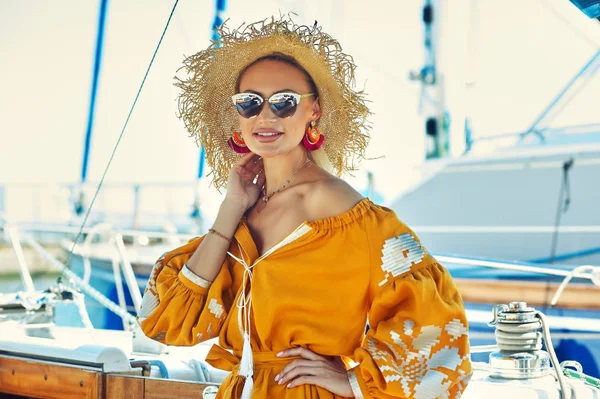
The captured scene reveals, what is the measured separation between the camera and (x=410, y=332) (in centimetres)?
122

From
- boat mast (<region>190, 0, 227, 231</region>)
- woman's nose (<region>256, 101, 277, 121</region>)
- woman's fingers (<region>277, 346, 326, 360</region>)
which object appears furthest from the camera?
boat mast (<region>190, 0, 227, 231</region>)

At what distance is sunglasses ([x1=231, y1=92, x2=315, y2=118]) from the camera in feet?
4.64

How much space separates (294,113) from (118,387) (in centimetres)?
92

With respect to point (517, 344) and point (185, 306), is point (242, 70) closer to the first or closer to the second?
point (185, 306)

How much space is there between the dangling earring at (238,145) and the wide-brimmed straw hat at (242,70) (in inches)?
2.6

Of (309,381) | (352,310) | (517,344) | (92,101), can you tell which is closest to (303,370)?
(309,381)

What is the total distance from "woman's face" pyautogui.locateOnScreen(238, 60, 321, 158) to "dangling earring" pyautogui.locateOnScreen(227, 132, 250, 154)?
0.12 m

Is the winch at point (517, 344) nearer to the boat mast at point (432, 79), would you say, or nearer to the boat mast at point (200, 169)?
the boat mast at point (200, 169)

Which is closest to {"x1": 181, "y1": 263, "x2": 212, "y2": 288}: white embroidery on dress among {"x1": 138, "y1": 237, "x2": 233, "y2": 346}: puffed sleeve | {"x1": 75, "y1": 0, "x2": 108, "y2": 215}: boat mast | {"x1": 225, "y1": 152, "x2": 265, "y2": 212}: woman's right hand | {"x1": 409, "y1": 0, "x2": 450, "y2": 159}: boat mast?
{"x1": 138, "y1": 237, "x2": 233, "y2": 346}: puffed sleeve

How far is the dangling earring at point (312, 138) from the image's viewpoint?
148 cm

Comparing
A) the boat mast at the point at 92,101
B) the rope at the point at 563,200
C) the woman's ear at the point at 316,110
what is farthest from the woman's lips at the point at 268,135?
the rope at the point at 563,200

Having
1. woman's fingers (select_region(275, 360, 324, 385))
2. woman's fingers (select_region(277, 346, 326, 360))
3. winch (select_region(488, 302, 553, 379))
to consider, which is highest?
woman's fingers (select_region(277, 346, 326, 360))

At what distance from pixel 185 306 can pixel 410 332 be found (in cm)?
50

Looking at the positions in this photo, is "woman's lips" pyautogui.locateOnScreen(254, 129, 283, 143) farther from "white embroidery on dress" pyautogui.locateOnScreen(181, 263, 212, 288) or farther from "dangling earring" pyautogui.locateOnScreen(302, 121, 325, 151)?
"white embroidery on dress" pyautogui.locateOnScreen(181, 263, 212, 288)
